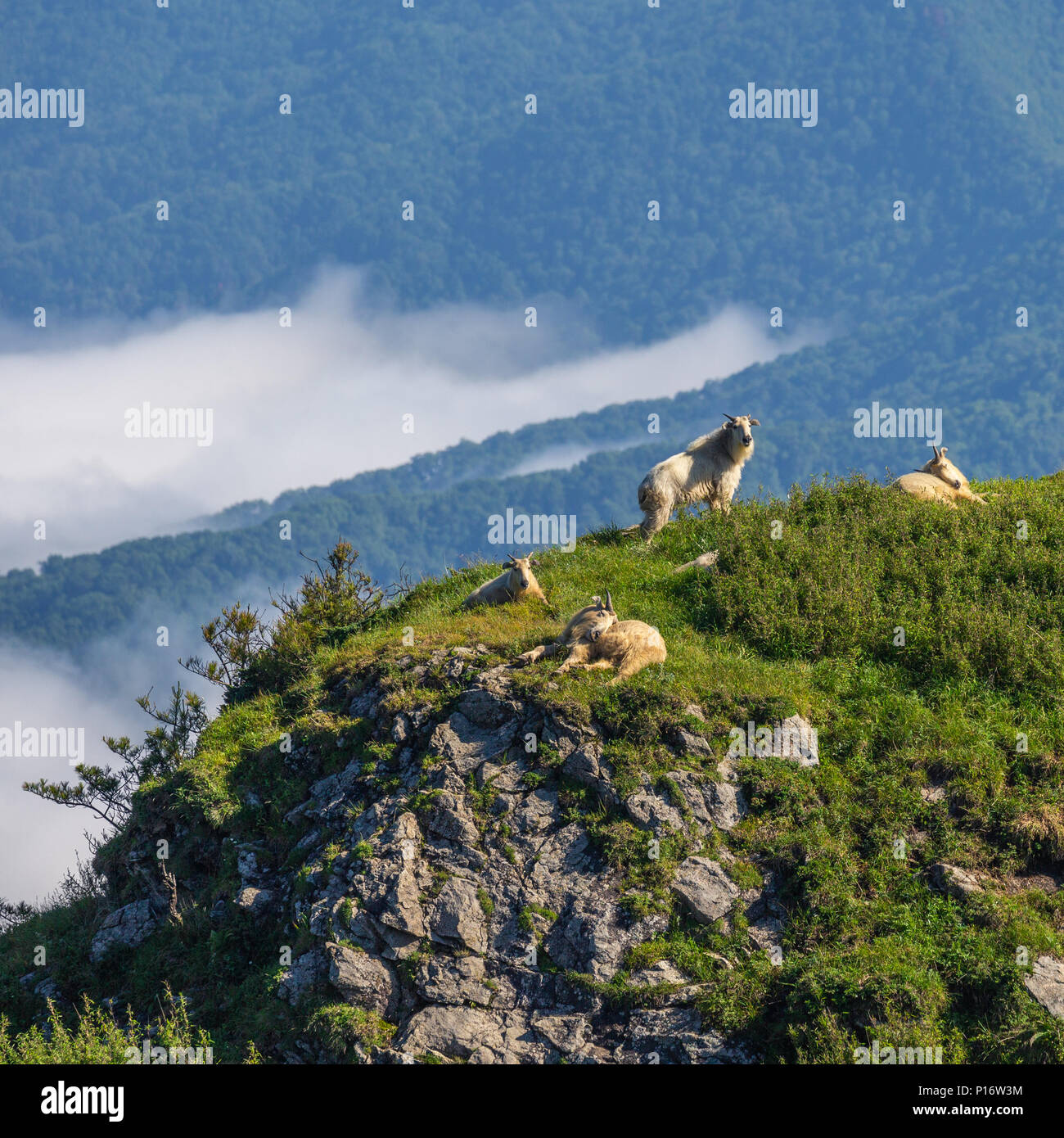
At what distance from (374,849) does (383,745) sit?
7.28 ft

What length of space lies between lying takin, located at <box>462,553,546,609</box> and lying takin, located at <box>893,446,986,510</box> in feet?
26.4

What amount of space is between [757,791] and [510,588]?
7.02 metres

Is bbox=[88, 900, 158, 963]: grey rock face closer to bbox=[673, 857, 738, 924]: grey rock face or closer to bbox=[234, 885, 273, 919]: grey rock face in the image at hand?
bbox=[234, 885, 273, 919]: grey rock face

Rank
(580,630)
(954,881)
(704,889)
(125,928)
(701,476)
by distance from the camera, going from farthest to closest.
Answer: (701,476), (125,928), (580,630), (954,881), (704,889)

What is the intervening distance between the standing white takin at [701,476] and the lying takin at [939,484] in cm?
325

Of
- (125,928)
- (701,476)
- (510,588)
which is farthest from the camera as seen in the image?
(701,476)

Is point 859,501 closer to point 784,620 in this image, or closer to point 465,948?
point 784,620

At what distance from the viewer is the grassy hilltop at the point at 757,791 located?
17016 millimetres

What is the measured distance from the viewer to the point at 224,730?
24188 mm

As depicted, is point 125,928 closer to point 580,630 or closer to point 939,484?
→ point 580,630

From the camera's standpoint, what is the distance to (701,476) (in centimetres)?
2880

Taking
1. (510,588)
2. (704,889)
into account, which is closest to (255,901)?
(704,889)

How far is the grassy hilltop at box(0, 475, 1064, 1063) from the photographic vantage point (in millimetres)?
17016
